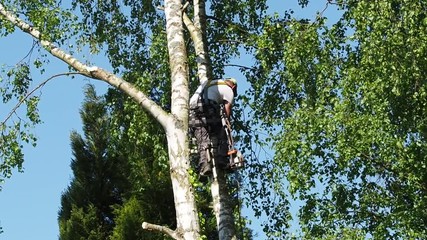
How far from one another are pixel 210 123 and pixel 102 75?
43.6 inches

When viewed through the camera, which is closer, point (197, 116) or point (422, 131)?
point (197, 116)

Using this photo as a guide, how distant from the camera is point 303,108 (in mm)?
11320

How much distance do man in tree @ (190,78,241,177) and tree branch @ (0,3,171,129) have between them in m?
0.71

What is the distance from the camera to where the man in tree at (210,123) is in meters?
8.08

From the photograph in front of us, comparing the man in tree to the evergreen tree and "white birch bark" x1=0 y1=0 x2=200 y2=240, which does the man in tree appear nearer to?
"white birch bark" x1=0 y1=0 x2=200 y2=240

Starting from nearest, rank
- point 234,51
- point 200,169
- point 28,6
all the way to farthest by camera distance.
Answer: point 200,169
point 28,6
point 234,51

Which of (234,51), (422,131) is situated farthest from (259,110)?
(422,131)

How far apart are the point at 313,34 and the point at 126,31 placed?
375 cm

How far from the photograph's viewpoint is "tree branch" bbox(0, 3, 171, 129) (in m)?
7.39

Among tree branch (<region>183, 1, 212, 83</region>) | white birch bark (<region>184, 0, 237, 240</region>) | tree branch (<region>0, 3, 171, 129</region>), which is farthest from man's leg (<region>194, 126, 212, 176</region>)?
tree branch (<region>183, 1, 212, 83</region>)

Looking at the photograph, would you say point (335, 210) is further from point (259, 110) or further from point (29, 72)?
point (29, 72)

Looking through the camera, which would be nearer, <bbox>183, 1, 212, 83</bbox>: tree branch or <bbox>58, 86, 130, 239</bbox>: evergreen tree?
<bbox>183, 1, 212, 83</bbox>: tree branch

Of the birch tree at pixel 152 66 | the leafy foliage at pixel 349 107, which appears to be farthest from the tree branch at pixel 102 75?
the leafy foliage at pixel 349 107

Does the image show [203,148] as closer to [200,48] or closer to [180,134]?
[180,134]
